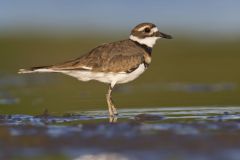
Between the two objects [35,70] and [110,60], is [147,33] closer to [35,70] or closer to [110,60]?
[110,60]

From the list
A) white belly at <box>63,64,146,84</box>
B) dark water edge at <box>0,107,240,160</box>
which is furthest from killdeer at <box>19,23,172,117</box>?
dark water edge at <box>0,107,240,160</box>

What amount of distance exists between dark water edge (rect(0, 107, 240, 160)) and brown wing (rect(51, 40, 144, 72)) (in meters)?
0.87

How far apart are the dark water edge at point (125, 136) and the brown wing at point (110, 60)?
867 mm

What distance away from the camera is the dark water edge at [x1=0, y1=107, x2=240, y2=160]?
947 cm

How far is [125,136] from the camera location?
1045cm

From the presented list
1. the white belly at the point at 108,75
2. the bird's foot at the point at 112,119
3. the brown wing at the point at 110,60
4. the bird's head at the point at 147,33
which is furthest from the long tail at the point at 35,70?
the bird's head at the point at 147,33

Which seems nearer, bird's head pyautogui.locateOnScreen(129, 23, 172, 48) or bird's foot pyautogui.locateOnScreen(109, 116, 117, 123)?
bird's foot pyautogui.locateOnScreen(109, 116, 117, 123)

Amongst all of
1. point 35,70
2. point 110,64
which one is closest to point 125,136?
point 35,70

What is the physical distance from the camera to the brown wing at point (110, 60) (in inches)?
519

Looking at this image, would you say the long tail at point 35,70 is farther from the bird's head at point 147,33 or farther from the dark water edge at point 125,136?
the bird's head at point 147,33

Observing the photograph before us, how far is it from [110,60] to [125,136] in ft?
10.0

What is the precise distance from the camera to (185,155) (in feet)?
30.2

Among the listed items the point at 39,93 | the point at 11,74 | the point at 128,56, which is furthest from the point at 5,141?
the point at 11,74

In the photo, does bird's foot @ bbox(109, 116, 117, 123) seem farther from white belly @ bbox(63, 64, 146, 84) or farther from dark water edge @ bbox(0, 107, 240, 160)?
white belly @ bbox(63, 64, 146, 84)
